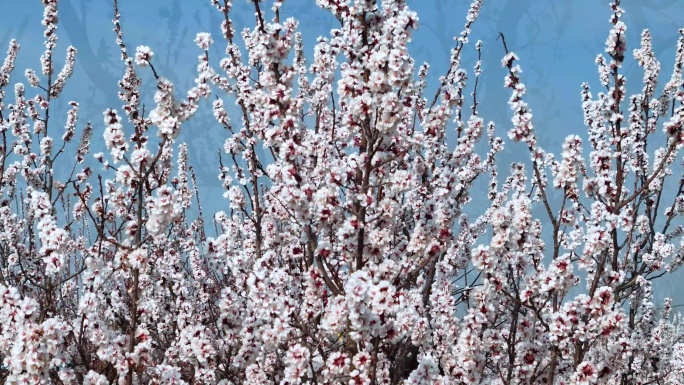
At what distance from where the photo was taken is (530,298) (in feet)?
19.0

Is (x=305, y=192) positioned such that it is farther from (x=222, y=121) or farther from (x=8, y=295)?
(x=222, y=121)

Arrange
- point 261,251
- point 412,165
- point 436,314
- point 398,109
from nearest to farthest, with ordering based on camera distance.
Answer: point 398,109 < point 436,314 < point 412,165 < point 261,251

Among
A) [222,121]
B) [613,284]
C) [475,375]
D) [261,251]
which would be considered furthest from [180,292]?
[613,284]

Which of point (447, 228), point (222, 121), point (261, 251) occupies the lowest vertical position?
point (447, 228)

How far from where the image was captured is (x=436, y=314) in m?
6.28

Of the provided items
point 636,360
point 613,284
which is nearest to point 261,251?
point 613,284

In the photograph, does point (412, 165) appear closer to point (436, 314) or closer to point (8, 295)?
point (436, 314)

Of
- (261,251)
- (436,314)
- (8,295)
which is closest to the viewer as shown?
(8,295)

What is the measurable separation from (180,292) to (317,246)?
3509mm

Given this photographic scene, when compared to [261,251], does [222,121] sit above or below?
above

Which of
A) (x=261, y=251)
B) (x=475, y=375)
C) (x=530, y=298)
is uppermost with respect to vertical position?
(x=261, y=251)

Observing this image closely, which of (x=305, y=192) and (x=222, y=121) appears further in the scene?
(x=222, y=121)

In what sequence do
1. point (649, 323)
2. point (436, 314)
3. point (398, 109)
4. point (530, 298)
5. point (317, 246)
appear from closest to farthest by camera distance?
point (398, 109) → point (317, 246) → point (530, 298) → point (436, 314) → point (649, 323)

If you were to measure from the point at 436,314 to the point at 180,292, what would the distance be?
354 centimetres
